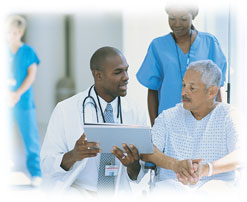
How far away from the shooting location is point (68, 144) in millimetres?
2252

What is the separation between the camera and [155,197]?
2.06 meters

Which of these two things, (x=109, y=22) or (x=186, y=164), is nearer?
(x=186, y=164)

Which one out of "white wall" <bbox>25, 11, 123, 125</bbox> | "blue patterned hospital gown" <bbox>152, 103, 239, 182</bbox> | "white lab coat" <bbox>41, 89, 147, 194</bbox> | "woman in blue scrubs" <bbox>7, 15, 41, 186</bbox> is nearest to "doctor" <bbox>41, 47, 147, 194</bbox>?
"white lab coat" <bbox>41, 89, 147, 194</bbox>

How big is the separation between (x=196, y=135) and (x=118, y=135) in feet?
1.43

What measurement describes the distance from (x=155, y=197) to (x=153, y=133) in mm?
332

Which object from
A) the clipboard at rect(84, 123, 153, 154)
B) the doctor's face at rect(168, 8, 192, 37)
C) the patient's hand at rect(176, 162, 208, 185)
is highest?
the doctor's face at rect(168, 8, 192, 37)

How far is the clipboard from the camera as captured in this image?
1899 millimetres

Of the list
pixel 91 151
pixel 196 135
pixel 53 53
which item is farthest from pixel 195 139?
pixel 53 53

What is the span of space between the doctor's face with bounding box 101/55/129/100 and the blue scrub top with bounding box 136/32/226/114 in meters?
0.45

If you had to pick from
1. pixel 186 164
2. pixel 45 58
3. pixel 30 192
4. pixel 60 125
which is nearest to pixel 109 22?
pixel 45 58

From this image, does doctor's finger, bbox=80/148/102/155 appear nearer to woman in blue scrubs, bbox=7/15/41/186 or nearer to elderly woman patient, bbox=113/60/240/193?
elderly woman patient, bbox=113/60/240/193

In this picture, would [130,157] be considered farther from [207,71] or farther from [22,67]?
[22,67]

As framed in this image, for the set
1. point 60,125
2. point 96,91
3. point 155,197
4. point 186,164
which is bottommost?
point 155,197

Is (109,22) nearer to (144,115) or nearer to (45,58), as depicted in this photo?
(45,58)
